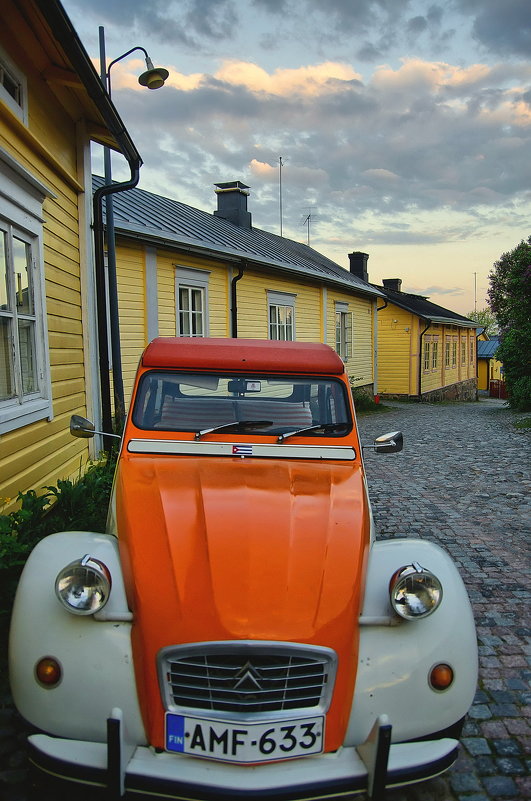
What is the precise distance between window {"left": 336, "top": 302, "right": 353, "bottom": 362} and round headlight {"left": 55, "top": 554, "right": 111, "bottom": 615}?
17030 mm

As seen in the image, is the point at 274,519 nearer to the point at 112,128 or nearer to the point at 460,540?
the point at 460,540

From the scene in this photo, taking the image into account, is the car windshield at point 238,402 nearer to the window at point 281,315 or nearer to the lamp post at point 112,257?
the lamp post at point 112,257

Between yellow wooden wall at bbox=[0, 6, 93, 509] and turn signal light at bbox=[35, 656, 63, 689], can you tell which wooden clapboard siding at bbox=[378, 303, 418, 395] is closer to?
Answer: yellow wooden wall at bbox=[0, 6, 93, 509]

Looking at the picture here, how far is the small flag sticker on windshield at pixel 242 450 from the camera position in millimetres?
3266

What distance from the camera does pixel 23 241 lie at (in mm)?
5016

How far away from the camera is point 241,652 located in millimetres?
2080

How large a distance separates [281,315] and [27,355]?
421 inches

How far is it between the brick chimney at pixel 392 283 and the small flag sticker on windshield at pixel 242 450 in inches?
1190

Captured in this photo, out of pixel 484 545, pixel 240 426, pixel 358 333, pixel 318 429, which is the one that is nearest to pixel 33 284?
pixel 240 426

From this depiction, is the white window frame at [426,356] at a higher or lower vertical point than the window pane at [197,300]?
lower

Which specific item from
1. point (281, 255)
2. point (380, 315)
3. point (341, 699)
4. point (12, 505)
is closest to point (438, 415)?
point (281, 255)

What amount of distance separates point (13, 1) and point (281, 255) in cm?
1165

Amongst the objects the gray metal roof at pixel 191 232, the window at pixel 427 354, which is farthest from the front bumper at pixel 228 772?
the window at pixel 427 354

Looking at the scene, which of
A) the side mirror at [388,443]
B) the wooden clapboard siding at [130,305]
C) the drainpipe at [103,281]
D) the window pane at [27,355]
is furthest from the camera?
the wooden clapboard siding at [130,305]
